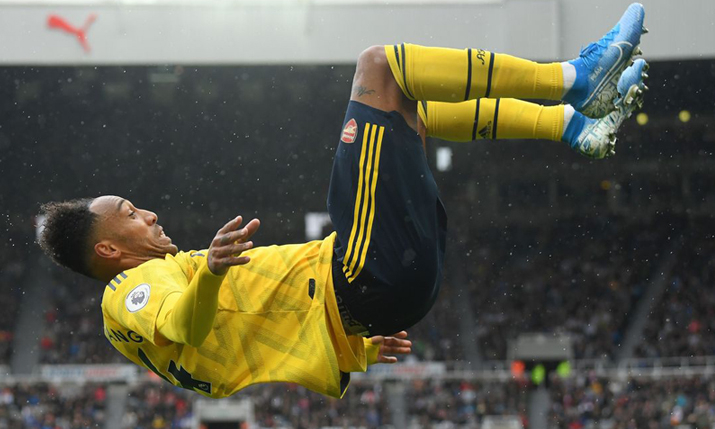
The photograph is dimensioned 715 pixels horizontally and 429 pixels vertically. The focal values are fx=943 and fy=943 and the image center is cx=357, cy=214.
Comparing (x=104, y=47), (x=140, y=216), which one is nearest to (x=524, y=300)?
(x=104, y=47)

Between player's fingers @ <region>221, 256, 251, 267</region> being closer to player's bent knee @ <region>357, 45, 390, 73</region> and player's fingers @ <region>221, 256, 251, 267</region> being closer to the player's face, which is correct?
the player's face

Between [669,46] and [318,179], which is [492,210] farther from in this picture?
[669,46]

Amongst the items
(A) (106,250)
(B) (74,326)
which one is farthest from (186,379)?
(B) (74,326)

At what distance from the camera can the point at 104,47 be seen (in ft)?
49.0

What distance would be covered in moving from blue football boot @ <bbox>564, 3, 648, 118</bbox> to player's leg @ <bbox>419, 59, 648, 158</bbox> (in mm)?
169

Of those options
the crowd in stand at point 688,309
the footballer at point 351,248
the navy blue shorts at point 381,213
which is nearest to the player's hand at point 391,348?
the footballer at point 351,248

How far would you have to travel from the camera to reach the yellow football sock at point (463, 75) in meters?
3.72

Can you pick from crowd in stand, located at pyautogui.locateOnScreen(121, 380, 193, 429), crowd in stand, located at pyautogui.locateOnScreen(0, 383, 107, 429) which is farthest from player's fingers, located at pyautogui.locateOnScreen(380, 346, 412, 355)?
crowd in stand, located at pyautogui.locateOnScreen(0, 383, 107, 429)

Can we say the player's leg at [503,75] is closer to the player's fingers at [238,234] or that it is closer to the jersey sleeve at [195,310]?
the player's fingers at [238,234]

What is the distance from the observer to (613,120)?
13.6ft

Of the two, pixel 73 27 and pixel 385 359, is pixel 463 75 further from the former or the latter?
pixel 73 27

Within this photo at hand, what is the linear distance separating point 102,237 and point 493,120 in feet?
5.92

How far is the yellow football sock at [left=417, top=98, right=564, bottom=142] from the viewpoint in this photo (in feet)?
13.8

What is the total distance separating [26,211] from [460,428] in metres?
13.1
